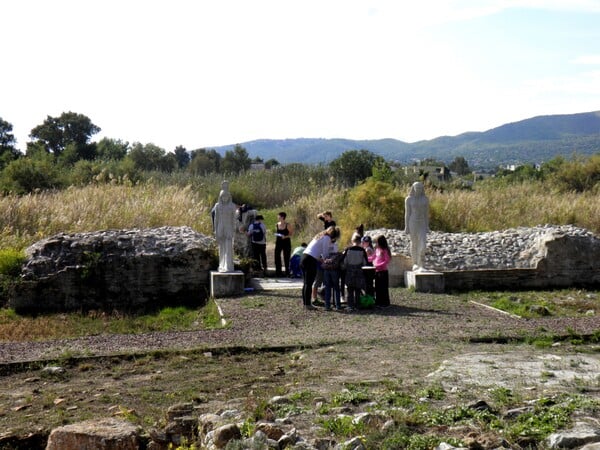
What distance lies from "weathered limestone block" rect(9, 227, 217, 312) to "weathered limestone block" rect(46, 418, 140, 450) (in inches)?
366

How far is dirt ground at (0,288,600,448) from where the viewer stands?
8.58 meters

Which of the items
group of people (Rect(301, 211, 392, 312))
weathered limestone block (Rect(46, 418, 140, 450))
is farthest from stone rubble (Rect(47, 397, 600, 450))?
group of people (Rect(301, 211, 392, 312))

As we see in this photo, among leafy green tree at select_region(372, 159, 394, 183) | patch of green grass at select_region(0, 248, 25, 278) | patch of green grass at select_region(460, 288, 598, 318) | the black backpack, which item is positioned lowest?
patch of green grass at select_region(460, 288, 598, 318)

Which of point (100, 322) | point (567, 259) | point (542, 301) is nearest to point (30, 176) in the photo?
point (100, 322)

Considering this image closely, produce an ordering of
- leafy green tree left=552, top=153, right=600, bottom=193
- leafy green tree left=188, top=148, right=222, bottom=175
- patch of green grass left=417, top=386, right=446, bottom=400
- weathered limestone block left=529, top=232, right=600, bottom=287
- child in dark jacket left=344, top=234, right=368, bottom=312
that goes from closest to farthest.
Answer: patch of green grass left=417, top=386, right=446, bottom=400
child in dark jacket left=344, top=234, right=368, bottom=312
weathered limestone block left=529, top=232, right=600, bottom=287
leafy green tree left=552, top=153, right=600, bottom=193
leafy green tree left=188, top=148, right=222, bottom=175

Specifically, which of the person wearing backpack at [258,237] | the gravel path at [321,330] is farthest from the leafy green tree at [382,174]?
the gravel path at [321,330]

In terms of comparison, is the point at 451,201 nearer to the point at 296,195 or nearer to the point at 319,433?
the point at 296,195

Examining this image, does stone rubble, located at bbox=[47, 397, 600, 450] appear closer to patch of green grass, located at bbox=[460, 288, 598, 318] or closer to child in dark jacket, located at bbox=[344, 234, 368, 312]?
child in dark jacket, located at bbox=[344, 234, 368, 312]

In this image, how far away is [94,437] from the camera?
7.36 m

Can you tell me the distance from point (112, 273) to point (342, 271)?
17.6ft

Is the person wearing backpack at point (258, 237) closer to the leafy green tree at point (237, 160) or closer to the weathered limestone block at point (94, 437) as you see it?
the weathered limestone block at point (94, 437)

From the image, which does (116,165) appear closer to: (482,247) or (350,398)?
(482,247)

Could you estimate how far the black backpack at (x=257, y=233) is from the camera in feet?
60.4

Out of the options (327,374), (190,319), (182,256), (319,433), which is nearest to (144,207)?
(182,256)
